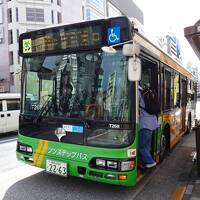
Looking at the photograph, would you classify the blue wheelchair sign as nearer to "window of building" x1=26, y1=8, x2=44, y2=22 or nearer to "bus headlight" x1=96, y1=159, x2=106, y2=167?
"bus headlight" x1=96, y1=159, x2=106, y2=167

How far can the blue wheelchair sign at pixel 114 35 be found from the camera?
4.65 m

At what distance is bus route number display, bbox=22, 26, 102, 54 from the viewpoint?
488cm

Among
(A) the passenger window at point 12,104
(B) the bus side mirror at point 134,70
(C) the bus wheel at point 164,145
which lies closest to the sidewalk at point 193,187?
(C) the bus wheel at point 164,145

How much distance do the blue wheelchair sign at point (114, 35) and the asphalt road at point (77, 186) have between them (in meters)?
2.54

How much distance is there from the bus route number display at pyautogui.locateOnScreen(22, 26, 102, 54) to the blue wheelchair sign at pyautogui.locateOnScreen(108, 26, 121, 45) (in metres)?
0.18

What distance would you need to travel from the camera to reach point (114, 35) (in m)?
4.69

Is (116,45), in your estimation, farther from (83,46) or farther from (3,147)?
(3,147)

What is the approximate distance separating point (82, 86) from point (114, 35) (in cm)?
95

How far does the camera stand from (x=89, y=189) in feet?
17.3

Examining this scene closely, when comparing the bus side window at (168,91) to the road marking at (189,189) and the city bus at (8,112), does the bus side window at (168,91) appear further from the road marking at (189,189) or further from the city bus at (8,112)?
the city bus at (8,112)

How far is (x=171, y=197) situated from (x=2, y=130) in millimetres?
A: 9013

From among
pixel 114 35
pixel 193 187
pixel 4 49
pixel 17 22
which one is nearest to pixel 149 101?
pixel 114 35

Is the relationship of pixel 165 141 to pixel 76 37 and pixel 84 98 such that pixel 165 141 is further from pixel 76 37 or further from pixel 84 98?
pixel 76 37

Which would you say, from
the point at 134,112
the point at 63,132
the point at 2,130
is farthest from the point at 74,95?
the point at 2,130
